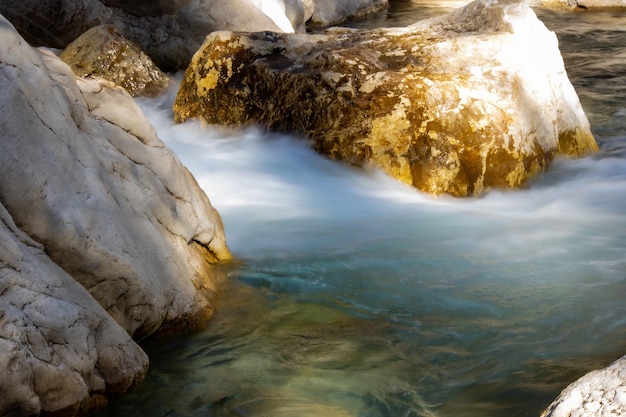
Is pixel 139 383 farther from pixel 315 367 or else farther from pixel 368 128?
pixel 368 128

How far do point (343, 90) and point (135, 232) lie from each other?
2.88 m

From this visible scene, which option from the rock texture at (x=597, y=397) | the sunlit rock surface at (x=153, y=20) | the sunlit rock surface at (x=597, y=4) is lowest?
the rock texture at (x=597, y=397)

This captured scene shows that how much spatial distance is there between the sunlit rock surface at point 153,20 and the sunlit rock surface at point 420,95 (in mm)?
3288

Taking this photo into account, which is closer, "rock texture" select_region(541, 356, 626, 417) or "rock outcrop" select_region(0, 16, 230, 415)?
"rock texture" select_region(541, 356, 626, 417)

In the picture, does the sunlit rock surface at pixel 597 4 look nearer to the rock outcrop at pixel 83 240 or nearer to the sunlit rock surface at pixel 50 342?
→ the rock outcrop at pixel 83 240

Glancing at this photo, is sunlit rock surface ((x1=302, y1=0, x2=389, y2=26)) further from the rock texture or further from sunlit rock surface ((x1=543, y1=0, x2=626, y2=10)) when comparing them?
the rock texture

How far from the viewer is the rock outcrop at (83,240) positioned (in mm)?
A: 2668

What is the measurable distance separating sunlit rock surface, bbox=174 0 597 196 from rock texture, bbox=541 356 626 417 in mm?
3407

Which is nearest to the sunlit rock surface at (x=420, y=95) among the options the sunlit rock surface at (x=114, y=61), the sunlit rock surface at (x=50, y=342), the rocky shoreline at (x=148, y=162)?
the rocky shoreline at (x=148, y=162)

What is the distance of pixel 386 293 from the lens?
4.08 m

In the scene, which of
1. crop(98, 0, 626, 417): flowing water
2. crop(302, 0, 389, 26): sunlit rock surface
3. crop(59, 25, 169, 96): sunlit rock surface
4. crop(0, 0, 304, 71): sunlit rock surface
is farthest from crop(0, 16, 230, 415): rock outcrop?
crop(302, 0, 389, 26): sunlit rock surface

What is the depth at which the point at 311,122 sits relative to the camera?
6.25 meters

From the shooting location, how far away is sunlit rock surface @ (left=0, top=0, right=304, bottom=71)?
31.7 ft

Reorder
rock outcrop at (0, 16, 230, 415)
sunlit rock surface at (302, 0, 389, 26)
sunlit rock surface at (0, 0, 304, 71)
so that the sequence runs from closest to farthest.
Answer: rock outcrop at (0, 16, 230, 415)
sunlit rock surface at (0, 0, 304, 71)
sunlit rock surface at (302, 0, 389, 26)
